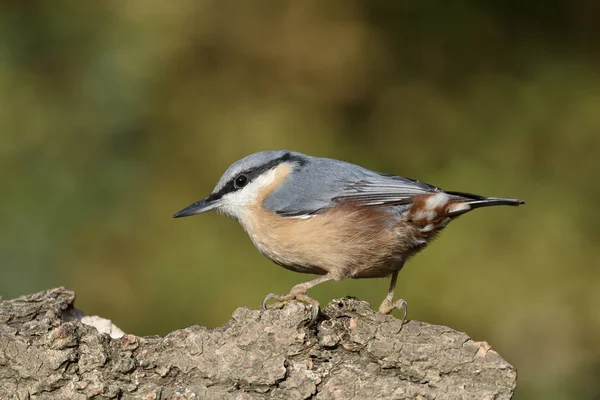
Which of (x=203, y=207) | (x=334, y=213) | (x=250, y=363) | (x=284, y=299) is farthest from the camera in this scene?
(x=203, y=207)

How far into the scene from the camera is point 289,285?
3.68 meters

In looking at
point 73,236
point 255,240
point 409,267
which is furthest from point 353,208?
point 73,236

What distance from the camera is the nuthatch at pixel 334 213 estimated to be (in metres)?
2.72

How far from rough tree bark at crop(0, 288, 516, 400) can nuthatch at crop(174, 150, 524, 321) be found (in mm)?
450

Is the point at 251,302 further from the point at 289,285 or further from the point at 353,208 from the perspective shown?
the point at 353,208

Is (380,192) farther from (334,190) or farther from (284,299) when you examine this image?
(284,299)

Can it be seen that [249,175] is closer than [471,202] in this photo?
No

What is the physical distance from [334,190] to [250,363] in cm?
93

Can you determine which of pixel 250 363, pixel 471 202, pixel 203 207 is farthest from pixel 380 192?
pixel 250 363

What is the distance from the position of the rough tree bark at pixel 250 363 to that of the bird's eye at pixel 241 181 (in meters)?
0.88

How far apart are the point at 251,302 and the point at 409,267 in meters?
0.84

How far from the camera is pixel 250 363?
2111 millimetres

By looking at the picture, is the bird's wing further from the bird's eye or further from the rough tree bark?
the rough tree bark

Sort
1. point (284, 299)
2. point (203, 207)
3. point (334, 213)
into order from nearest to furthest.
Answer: point (284, 299), point (334, 213), point (203, 207)
